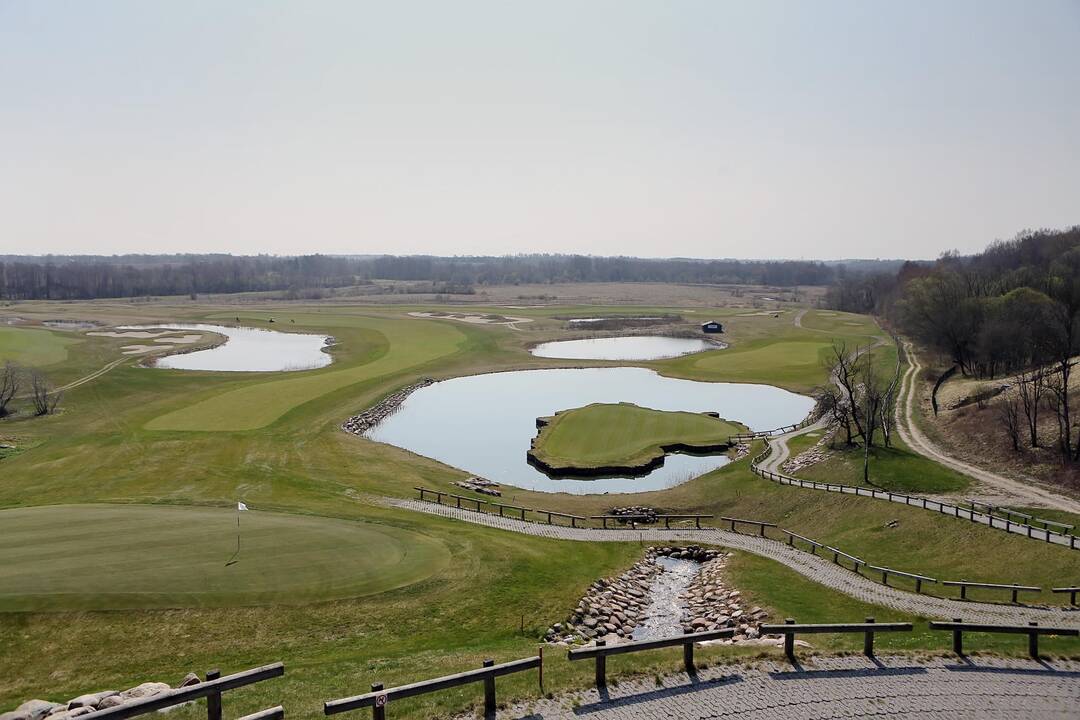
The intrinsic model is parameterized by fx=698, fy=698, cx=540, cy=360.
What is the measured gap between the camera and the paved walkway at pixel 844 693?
12.9m

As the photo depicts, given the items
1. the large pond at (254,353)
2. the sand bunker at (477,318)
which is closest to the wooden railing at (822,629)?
the large pond at (254,353)

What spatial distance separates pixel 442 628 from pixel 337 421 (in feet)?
130

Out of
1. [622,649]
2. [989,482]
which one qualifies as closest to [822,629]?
[622,649]

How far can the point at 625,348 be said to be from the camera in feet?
352

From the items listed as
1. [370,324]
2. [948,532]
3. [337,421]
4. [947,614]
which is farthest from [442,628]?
[370,324]

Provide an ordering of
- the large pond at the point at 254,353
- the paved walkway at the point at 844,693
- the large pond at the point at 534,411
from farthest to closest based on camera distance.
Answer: the large pond at the point at 254,353 → the large pond at the point at 534,411 → the paved walkway at the point at 844,693

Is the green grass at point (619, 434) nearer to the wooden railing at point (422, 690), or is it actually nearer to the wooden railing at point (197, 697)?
the wooden railing at point (422, 690)

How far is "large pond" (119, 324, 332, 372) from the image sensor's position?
82.8 meters

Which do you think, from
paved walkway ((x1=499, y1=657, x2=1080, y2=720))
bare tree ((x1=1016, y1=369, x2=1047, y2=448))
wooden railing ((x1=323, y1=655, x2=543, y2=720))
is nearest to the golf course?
wooden railing ((x1=323, y1=655, x2=543, y2=720))

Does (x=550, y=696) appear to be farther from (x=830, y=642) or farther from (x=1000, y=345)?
(x=1000, y=345)

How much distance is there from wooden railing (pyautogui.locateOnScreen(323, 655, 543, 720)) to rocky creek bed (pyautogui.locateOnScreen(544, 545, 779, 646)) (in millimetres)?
6505

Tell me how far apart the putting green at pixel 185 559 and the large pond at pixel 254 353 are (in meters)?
58.8

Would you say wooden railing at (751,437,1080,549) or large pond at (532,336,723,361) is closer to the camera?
wooden railing at (751,437,1080,549)

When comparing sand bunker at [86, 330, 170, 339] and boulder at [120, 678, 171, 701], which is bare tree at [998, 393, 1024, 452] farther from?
sand bunker at [86, 330, 170, 339]
